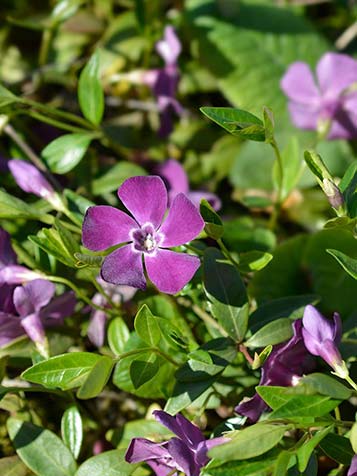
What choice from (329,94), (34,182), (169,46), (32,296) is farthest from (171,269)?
(169,46)

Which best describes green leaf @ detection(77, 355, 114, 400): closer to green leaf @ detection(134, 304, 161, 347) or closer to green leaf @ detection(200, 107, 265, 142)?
green leaf @ detection(134, 304, 161, 347)

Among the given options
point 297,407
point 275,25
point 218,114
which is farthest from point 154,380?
point 275,25

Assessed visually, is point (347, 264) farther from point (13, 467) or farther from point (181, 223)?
point (13, 467)

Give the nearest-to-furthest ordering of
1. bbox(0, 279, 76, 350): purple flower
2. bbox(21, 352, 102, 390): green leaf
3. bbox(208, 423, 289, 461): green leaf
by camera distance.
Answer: bbox(208, 423, 289, 461): green leaf < bbox(21, 352, 102, 390): green leaf < bbox(0, 279, 76, 350): purple flower

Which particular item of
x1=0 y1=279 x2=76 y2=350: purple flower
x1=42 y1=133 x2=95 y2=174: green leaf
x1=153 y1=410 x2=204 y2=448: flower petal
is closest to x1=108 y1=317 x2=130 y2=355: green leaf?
x1=0 y1=279 x2=76 y2=350: purple flower

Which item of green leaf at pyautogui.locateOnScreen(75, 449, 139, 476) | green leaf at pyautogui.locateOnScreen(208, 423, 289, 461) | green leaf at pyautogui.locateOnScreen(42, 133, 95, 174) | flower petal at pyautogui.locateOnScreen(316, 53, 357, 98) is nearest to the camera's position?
green leaf at pyautogui.locateOnScreen(208, 423, 289, 461)

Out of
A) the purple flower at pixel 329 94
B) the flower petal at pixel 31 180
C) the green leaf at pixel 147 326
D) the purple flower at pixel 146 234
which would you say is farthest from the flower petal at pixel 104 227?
the purple flower at pixel 329 94

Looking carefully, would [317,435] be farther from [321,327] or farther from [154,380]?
[154,380]
